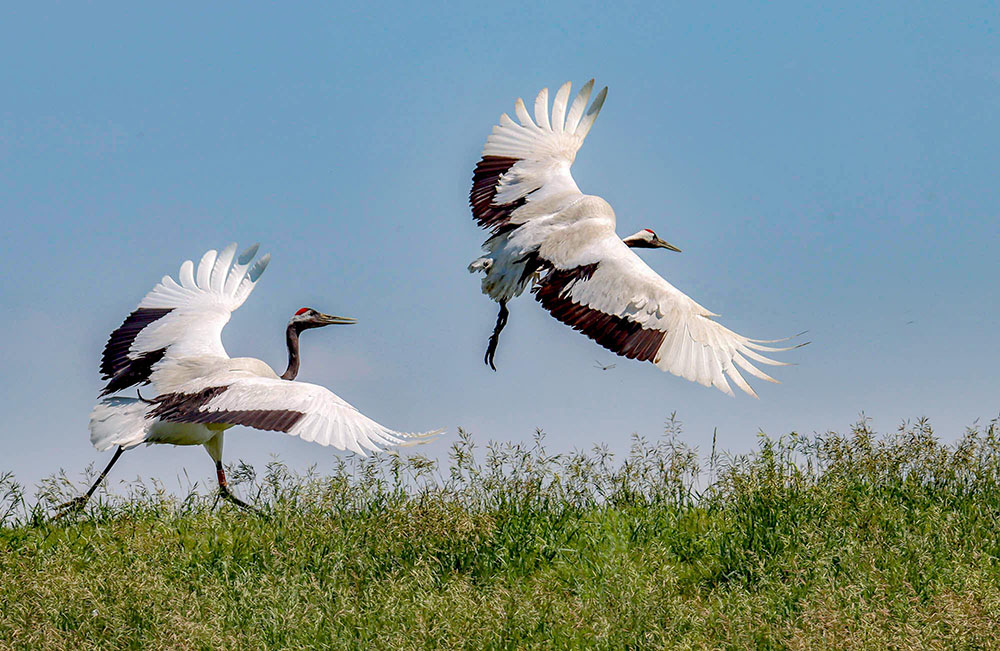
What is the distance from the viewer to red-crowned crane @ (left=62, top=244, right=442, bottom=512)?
599 cm

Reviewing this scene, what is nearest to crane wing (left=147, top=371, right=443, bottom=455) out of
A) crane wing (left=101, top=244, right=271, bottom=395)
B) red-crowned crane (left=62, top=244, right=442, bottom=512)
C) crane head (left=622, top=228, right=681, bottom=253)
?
red-crowned crane (left=62, top=244, right=442, bottom=512)

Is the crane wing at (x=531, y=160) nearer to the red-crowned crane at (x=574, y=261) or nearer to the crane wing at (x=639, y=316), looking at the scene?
the red-crowned crane at (x=574, y=261)

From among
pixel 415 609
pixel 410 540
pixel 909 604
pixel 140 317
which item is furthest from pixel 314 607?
pixel 140 317

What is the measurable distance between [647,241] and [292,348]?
3.36 m

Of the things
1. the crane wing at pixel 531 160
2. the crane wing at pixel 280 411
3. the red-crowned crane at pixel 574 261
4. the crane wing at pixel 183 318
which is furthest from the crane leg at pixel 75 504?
the crane wing at pixel 531 160

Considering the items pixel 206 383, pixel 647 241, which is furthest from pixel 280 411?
pixel 647 241

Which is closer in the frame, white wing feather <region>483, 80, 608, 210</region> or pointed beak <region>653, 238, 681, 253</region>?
white wing feather <region>483, 80, 608, 210</region>

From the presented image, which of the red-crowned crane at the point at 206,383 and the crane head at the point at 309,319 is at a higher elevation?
the crane head at the point at 309,319

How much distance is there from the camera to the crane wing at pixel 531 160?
828 centimetres

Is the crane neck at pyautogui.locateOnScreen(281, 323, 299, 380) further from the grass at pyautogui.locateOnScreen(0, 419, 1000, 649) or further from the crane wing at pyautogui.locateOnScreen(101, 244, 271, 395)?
the grass at pyautogui.locateOnScreen(0, 419, 1000, 649)

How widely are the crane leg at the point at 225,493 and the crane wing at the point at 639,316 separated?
89.1 inches

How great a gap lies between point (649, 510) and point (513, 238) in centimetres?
252

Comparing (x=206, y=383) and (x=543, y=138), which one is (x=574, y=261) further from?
(x=206, y=383)

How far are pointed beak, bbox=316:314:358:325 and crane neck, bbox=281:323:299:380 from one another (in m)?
0.21
